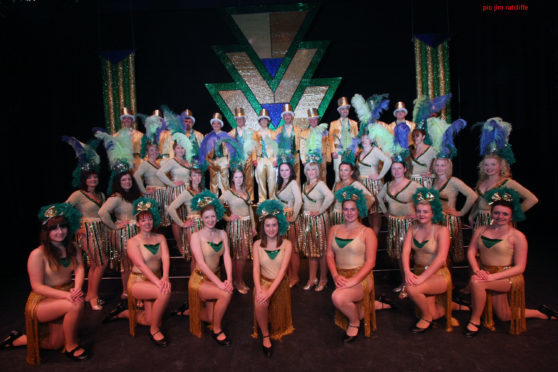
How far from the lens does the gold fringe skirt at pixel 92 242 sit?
10.7 ft

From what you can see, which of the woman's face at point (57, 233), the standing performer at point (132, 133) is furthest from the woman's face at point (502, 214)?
the standing performer at point (132, 133)

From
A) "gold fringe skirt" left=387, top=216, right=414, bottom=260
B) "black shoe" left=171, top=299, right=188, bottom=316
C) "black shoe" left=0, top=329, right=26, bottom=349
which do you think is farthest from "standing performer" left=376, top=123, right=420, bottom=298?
"black shoe" left=0, top=329, right=26, bottom=349

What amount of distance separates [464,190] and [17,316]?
4.51 meters

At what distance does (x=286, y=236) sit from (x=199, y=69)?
3.76m

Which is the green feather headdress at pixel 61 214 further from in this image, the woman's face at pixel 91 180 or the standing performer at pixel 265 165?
the standing performer at pixel 265 165

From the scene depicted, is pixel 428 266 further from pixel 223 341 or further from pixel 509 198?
pixel 223 341

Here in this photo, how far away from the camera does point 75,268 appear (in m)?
2.50

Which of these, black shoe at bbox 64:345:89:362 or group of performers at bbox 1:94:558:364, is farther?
group of performers at bbox 1:94:558:364

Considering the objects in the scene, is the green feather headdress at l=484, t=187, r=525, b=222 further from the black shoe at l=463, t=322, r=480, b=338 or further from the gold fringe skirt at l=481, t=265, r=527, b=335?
the black shoe at l=463, t=322, r=480, b=338

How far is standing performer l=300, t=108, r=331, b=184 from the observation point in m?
4.34

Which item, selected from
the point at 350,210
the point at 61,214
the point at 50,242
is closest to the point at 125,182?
the point at 61,214

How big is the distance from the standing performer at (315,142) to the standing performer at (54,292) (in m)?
2.63

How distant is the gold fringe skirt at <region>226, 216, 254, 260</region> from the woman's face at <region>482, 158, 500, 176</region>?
99.5 inches

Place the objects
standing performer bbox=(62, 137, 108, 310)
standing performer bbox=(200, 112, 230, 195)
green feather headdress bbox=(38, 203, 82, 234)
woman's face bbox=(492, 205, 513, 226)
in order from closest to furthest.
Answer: green feather headdress bbox=(38, 203, 82, 234) < woman's face bbox=(492, 205, 513, 226) < standing performer bbox=(62, 137, 108, 310) < standing performer bbox=(200, 112, 230, 195)
